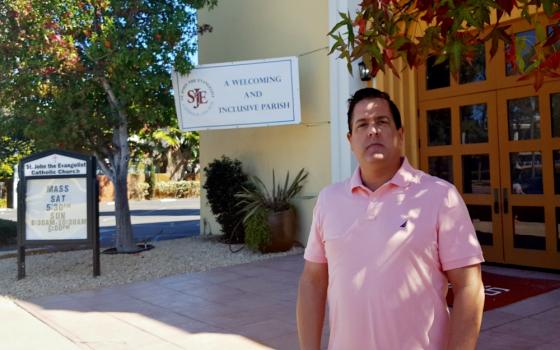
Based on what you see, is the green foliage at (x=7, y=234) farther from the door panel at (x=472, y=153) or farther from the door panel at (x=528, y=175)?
the door panel at (x=528, y=175)

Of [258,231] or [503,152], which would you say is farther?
[258,231]

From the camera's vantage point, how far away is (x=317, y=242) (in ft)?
7.13

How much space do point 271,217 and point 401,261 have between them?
744 centimetres

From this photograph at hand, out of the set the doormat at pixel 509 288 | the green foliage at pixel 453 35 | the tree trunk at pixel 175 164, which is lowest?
the doormat at pixel 509 288

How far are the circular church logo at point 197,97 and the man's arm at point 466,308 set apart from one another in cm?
844

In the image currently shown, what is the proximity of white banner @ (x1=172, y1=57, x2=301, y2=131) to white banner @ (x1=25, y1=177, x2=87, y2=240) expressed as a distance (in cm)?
252

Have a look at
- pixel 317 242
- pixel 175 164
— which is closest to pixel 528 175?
pixel 317 242

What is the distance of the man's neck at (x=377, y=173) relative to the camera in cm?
200

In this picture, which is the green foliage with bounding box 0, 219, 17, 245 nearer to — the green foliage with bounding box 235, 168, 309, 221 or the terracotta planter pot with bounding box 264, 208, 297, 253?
the green foliage with bounding box 235, 168, 309, 221

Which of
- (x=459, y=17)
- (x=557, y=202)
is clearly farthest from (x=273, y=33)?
(x=459, y=17)

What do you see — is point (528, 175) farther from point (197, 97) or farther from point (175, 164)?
point (175, 164)

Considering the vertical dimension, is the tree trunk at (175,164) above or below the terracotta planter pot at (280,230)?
above

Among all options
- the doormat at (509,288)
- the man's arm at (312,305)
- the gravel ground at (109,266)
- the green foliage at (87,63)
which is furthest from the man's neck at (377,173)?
the green foliage at (87,63)

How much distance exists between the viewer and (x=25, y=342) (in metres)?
4.98
